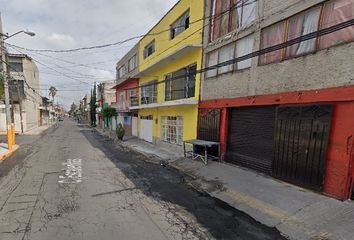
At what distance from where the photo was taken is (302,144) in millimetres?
7215

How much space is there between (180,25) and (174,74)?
10.6 ft

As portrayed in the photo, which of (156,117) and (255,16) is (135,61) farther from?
(255,16)

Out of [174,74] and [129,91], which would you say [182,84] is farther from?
[129,91]

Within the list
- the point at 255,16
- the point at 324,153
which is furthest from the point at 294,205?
the point at 255,16

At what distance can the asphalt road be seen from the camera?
4.84 m

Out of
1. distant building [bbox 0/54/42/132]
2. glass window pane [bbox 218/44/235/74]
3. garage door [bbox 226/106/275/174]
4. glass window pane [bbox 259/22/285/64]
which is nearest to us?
glass window pane [bbox 259/22/285/64]

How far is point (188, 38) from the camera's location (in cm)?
1427

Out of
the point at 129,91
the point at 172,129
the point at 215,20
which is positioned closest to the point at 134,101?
the point at 129,91

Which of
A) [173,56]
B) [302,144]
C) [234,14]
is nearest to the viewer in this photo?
[302,144]

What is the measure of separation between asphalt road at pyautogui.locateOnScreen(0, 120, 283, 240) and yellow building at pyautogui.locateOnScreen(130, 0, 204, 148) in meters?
6.04

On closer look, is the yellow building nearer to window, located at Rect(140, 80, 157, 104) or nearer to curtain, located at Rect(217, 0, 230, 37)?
window, located at Rect(140, 80, 157, 104)

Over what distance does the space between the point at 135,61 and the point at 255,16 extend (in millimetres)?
18549

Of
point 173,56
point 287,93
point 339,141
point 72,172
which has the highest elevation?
point 173,56

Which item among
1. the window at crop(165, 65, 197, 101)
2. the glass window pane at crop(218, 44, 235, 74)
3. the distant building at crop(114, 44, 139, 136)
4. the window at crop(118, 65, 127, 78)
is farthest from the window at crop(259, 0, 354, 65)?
the window at crop(118, 65, 127, 78)
